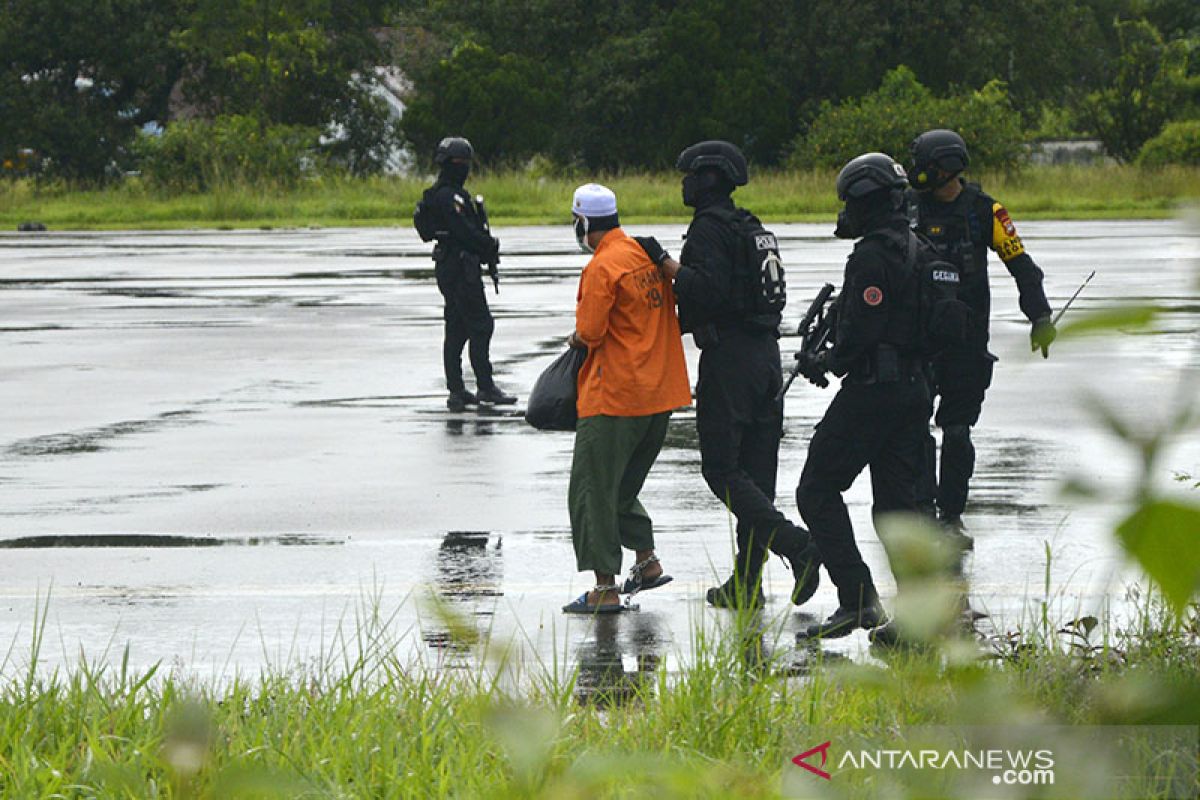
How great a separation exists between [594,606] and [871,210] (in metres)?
1.76

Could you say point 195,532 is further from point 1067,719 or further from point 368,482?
point 1067,719

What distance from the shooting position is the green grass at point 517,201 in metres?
40.4

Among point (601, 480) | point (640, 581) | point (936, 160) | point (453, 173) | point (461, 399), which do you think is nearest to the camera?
point (601, 480)

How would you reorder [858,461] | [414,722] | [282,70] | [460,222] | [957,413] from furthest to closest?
[282,70] < [460,222] < [957,413] < [858,461] < [414,722]

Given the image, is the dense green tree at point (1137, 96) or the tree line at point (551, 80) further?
the tree line at point (551, 80)

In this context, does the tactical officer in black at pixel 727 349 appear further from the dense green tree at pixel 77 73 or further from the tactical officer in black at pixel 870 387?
the dense green tree at pixel 77 73

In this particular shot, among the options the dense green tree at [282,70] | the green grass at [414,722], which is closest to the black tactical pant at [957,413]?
the green grass at [414,722]

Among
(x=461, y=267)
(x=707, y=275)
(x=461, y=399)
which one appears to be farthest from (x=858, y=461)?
(x=461, y=399)

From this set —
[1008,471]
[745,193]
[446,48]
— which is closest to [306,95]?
[446,48]

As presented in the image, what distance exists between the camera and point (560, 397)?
7.34m

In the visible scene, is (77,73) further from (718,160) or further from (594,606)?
(594,606)

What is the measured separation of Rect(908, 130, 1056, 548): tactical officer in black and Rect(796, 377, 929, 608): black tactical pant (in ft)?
4.92

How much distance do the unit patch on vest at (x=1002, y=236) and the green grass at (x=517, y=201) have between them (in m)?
29.0

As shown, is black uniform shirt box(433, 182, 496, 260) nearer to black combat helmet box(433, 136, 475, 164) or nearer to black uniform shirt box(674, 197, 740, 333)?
black combat helmet box(433, 136, 475, 164)
